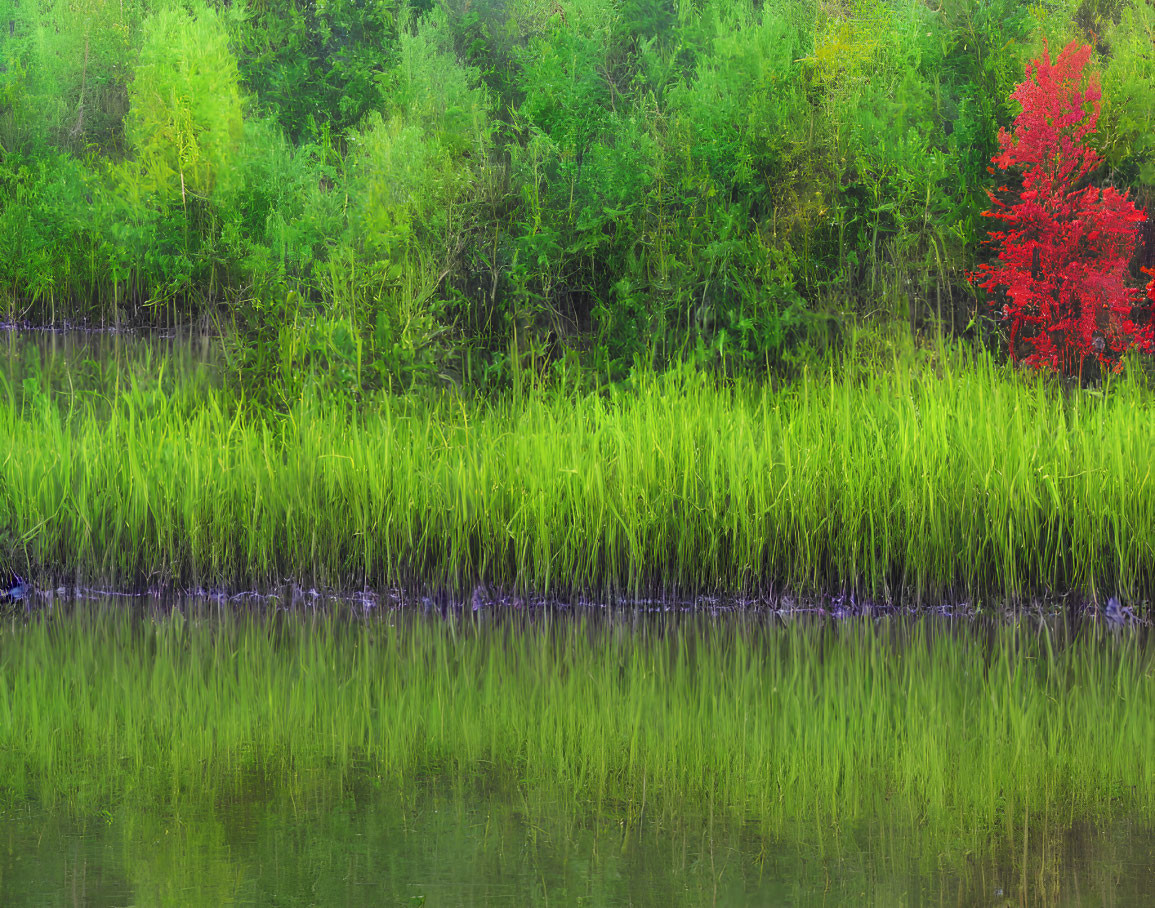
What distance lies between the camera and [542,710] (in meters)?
4.47

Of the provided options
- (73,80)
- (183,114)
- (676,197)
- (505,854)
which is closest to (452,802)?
(505,854)

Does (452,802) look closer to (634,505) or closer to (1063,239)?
(634,505)

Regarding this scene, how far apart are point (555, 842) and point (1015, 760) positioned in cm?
147

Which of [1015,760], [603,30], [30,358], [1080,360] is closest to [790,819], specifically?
[1015,760]

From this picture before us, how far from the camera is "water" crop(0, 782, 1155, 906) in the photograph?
2.92m

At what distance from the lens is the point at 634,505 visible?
6188 mm

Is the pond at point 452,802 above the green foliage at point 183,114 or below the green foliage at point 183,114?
below

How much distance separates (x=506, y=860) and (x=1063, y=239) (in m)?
7.06

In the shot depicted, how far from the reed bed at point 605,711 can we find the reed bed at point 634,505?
1.29 ft

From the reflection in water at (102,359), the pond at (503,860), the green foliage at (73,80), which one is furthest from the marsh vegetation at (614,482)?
the green foliage at (73,80)

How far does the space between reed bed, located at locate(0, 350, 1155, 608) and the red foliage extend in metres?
2.08

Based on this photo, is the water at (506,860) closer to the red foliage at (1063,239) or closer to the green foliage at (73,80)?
the red foliage at (1063,239)

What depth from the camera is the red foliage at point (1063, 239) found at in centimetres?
880

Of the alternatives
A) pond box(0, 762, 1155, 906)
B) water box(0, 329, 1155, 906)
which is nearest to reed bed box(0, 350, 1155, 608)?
water box(0, 329, 1155, 906)
